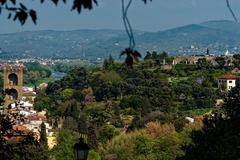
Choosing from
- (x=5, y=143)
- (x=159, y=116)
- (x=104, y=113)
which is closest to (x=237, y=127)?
(x=5, y=143)

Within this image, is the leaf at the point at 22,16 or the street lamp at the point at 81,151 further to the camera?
the street lamp at the point at 81,151

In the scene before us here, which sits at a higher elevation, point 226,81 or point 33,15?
point 33,15

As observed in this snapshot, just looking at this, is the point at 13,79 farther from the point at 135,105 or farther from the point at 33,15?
the point at 33,15

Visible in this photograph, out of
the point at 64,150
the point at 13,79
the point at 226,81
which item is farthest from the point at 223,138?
the point at 226,81

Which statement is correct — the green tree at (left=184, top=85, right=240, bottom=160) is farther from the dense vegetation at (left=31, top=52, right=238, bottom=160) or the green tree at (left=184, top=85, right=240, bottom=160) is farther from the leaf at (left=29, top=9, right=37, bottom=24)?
the dense vegetation at (left=31, top=52, right=238, bottom=160)

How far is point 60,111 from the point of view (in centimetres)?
6525

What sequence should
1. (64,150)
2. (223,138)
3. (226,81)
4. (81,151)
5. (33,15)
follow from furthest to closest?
(226,81), (64,150), (223,138), (81,151), (33,15)

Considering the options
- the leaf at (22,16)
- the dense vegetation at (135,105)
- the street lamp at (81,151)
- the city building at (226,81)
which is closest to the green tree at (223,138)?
the street lamp at (81,151)

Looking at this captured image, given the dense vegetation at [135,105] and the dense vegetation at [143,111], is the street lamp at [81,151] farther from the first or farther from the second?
the dense vegetation at [135,105]

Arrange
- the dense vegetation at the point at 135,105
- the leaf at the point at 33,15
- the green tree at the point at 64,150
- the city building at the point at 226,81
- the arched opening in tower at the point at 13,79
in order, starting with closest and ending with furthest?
1. the leaf at the point at 33,15
2. the green tree at the point at 64,150
3. the dense vegetation at the point at 135,105
4. the arched opening in tower at the point at 13,79
5. the city building at the point at 226,81

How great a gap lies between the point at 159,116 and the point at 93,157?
19.4m

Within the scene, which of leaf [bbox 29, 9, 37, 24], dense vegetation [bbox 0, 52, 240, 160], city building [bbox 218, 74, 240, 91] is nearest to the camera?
leaf [bbox 29, 9, 37, 24]

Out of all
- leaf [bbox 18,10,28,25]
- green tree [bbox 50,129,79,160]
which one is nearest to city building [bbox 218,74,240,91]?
green tree [bbox 50,129,79,160]

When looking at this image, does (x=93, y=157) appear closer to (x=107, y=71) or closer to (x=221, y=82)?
(x=221, y=82)
